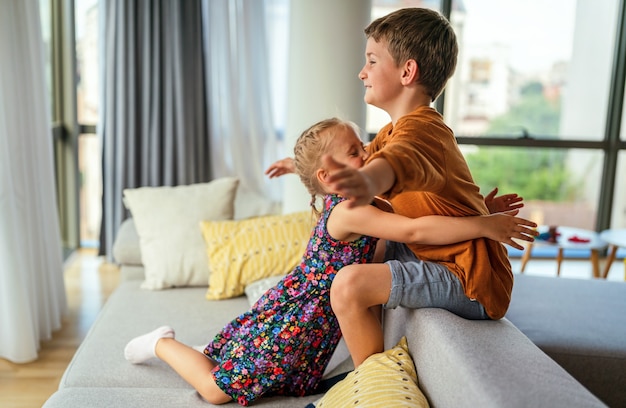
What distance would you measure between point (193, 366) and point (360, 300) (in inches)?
24.5

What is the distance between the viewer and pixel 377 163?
1418 mm

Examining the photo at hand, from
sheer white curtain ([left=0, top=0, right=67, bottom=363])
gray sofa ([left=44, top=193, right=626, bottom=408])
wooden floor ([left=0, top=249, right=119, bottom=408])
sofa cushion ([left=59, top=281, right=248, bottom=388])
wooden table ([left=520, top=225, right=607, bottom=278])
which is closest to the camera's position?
gray sofa ([left=44, top=193, right=626, bottom=408])

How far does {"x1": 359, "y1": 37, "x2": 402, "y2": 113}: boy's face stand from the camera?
74.4 inches

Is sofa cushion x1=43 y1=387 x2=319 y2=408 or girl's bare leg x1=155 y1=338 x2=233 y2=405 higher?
girl's bare leg x1=155 y1=338 x2=233 y2=405

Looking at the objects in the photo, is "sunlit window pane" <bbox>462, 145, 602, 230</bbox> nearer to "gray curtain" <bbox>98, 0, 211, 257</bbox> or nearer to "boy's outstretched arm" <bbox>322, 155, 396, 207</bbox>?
"gray curtain" <bbox>98, 0, 211, 257</bbox>

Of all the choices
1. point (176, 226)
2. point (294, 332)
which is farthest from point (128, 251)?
point (294, 332)

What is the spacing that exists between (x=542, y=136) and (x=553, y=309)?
2803 mm

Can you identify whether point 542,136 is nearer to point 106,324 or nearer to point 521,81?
point 521,81

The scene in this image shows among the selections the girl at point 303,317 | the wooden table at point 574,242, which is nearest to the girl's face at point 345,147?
the girl at point 303,317

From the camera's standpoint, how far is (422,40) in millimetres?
1855

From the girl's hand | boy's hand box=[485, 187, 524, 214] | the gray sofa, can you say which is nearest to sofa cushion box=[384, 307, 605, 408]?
the gray sofa

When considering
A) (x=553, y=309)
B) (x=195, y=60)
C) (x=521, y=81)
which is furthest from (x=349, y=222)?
(x=521, y=81)

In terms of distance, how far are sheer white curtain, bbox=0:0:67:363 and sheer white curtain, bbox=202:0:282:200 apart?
1.48 metres

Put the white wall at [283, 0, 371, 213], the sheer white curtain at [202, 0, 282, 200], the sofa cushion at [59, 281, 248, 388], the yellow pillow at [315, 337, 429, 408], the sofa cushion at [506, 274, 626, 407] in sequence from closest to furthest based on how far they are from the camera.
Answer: the yellow pillow at [315, 337, 429, 408], the sofa cushion at [59, 281, 248, 388], the sofa cushion at [506, 274, 626, 407], the white wall at [283, 0, 371, 213], the sheer white curtain at [202, 0, 282, 200]
